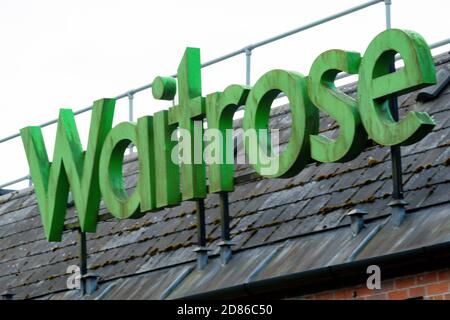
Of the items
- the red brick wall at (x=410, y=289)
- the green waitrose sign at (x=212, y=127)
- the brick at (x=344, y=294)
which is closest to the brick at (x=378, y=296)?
the red brick wall at (x=410, y=289)

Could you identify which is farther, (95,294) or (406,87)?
(95,294)

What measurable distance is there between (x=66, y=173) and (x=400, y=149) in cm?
509

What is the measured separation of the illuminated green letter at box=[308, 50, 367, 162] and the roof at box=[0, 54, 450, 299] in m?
0.38

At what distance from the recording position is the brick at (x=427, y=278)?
1538 cm

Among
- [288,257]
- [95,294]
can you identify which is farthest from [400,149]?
[95,294]

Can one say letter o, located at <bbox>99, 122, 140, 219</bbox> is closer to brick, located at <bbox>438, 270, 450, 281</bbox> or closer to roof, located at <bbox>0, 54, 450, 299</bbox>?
roof, located at <bbox>0, 54, 450, 299</bbox>

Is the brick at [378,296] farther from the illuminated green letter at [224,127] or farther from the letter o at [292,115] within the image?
the illuminated green letter at [224,127]

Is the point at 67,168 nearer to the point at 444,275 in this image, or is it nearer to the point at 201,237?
the point at 201,237

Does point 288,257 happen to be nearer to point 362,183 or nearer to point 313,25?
point 362,183

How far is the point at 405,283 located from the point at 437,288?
408mm

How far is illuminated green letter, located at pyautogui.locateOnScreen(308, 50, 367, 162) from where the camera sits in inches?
655
